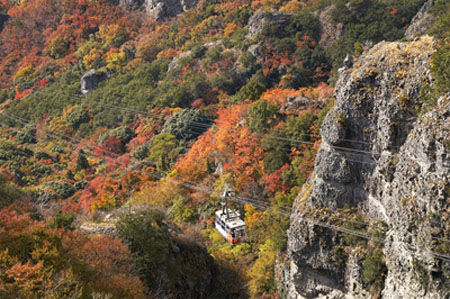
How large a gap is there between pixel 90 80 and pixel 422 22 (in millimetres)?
60123

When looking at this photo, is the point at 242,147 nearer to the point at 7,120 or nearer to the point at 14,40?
the point at 7,120

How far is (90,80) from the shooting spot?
73688mm

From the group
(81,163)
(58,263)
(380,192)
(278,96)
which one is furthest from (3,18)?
(380,192)

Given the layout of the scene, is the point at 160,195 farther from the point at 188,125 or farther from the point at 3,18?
the point at 3,18

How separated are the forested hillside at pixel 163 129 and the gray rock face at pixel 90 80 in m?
0.33

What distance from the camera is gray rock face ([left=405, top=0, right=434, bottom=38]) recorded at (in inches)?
1769

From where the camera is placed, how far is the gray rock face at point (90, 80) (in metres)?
73.2

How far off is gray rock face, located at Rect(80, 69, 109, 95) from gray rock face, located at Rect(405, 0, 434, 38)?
57.4 meters

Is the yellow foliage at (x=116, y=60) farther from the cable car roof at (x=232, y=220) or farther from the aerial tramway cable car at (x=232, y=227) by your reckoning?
the aerial tramway cable car at (x=232, y=227)

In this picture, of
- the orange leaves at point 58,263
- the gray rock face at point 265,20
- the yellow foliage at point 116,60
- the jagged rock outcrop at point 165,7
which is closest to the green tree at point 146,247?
the orange leaves at point 58,263

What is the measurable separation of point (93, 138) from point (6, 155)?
13070mm

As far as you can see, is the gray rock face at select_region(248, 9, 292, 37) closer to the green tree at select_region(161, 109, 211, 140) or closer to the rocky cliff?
the green tree at select_region(161, 109, 211, 140)

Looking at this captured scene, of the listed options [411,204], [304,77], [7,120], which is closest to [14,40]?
[7,120]

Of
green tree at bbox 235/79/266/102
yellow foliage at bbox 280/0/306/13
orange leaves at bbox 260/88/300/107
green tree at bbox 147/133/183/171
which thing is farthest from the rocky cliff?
yellow foliage at bbox 280/0/306/13
